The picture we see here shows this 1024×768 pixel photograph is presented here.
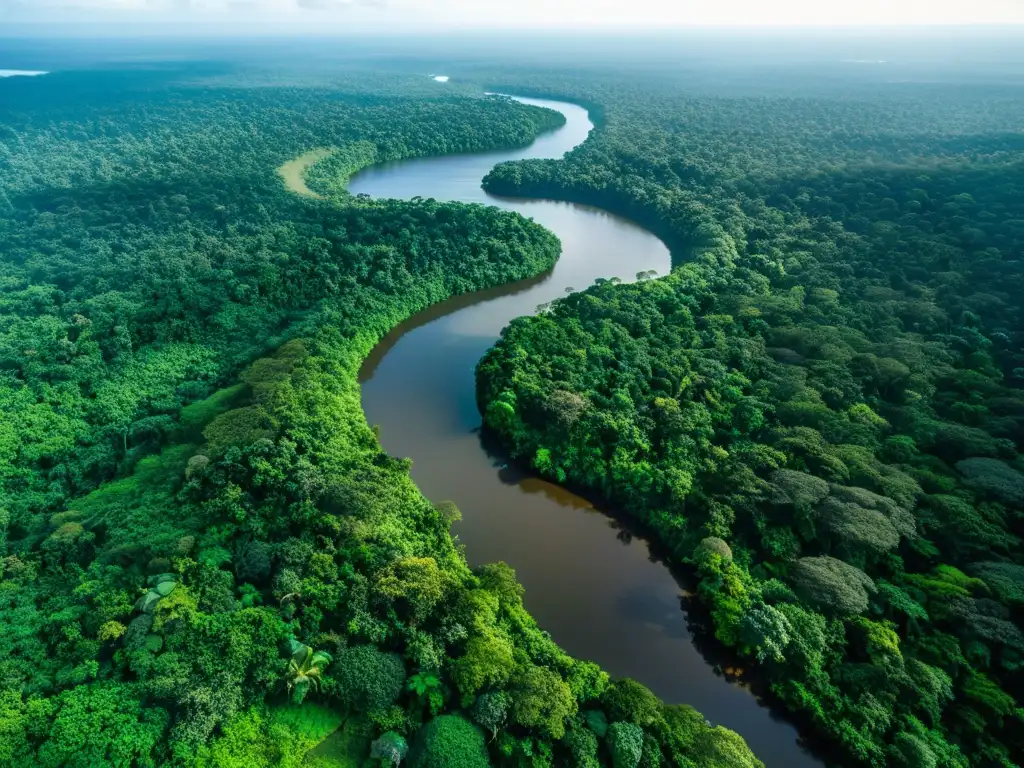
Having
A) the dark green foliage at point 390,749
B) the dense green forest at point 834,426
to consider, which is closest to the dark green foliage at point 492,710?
the dark green foliage at point 390,749

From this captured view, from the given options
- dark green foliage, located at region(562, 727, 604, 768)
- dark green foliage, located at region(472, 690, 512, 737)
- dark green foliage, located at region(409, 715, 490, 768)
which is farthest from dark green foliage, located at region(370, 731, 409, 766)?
dark green foliage, located at region(562, 727, 604, 768)

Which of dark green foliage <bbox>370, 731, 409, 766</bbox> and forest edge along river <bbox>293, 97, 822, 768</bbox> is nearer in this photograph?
dark green foliage <bbox>370, 731, 409, 766</bbox>

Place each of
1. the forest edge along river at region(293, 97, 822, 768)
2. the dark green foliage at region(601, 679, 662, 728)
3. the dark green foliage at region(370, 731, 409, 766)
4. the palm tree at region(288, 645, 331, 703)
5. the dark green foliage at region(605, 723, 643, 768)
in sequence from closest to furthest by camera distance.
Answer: the dark green foliage at region(370, 731, 409, 766)
the dark green foliage at region(605, 723, 643, 768)
the palm tree at region(288, 645, 331, 703)
the dark green foliage at region(601, 679, 662, 728)
the forest edge along river at region(293, 97, 822, 768)

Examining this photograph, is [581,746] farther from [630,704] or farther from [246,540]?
[246,540]

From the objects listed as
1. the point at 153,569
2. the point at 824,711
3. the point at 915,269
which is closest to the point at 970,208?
the point at 915,269

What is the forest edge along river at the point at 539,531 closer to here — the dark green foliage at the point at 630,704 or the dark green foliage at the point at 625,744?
the dark green foliage at the point at 630,704

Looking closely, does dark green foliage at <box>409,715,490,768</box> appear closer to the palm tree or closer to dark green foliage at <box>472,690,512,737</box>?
dark green foliage at <box>472,690,512,737</box>

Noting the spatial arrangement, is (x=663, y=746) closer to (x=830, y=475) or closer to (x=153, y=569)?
(x=830, y=475)
